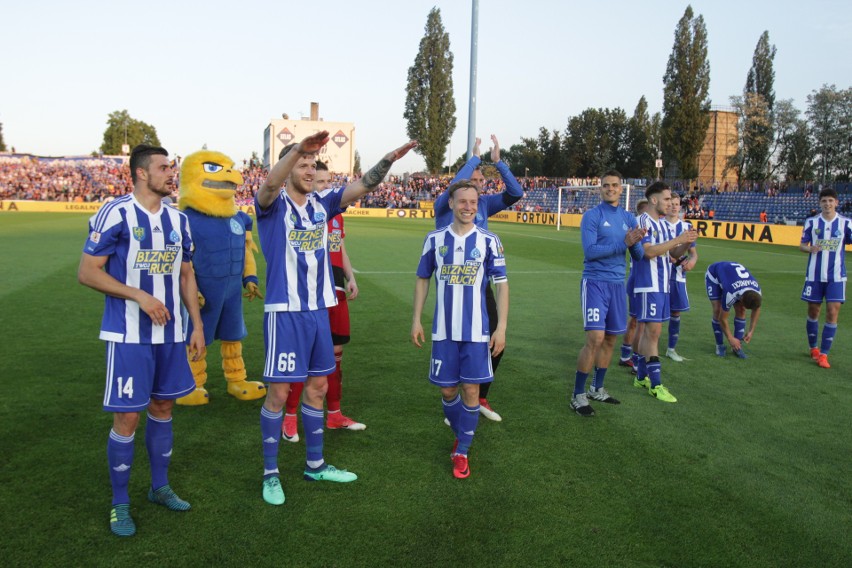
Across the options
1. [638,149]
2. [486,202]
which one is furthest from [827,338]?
[638,149]

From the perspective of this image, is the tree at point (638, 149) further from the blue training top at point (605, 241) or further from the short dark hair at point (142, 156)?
the short dark hair at point (142, 156)

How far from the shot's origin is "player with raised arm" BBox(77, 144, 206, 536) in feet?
11.0

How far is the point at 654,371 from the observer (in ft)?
20.5

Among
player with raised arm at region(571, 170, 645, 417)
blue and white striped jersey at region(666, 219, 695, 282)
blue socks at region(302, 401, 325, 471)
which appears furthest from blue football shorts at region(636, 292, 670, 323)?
blue socks at region(302, 401, 325, 471)

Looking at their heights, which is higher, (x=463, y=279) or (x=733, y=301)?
(x=463, y=279)

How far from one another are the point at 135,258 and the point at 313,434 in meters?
1.58

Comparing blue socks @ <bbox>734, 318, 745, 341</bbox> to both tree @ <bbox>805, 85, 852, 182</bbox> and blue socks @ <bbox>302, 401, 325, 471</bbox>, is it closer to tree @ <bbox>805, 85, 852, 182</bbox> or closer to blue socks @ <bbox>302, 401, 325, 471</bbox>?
blue socks @ <bbox>302, 401, 325, 471</bbox>

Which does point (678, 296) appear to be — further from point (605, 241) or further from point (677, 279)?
point (605, 241)

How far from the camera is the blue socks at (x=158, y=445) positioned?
3.65 metres

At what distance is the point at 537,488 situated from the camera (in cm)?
409

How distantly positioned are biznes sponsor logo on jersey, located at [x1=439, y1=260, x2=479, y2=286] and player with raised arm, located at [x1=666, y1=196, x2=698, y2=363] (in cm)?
353

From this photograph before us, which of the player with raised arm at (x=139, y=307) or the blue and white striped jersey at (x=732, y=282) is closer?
the player with raised arm at (x=139, y=307)

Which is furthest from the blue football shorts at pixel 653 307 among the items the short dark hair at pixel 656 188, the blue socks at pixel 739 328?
the blue socks at pixel 739 328

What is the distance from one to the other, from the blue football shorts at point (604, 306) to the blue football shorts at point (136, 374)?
3.64m
